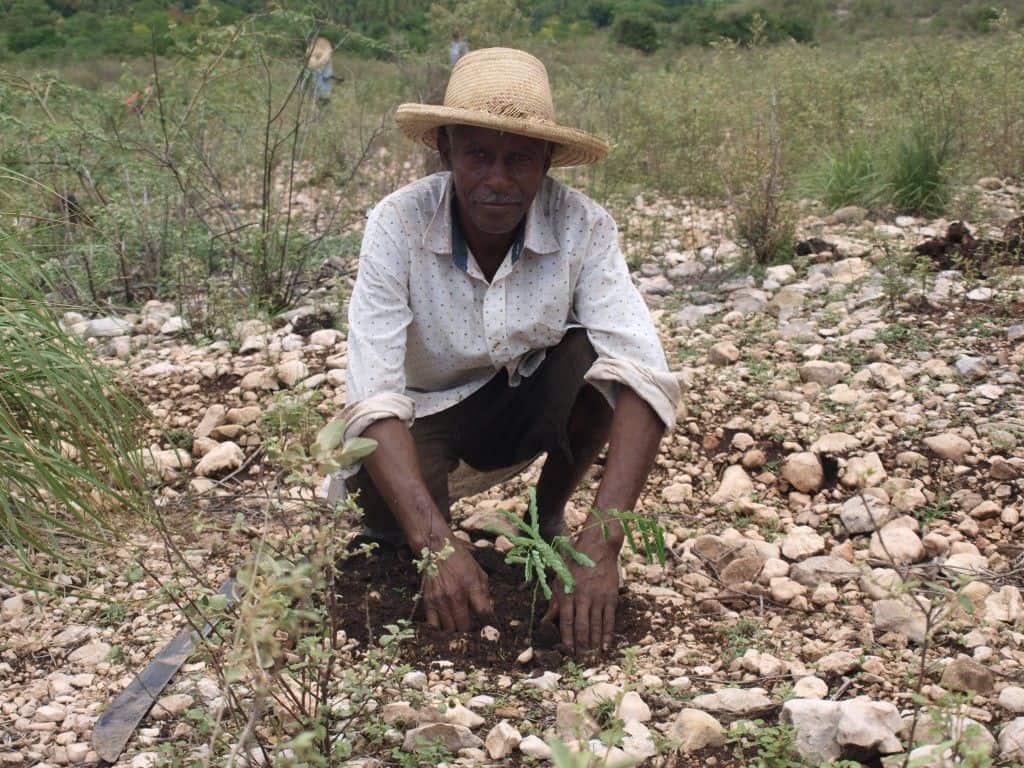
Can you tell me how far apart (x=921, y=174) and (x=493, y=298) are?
12.0 feet

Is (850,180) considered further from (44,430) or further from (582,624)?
(44,430)

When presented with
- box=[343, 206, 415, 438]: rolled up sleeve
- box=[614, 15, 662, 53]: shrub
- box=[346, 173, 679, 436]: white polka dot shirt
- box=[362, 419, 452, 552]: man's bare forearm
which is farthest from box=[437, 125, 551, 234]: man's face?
box=[614, 15, 662, 53]: shrub

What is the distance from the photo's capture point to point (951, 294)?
14.3ft

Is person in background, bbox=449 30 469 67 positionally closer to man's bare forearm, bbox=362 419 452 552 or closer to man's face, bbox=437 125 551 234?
man's face, bbox=437 125 551 234

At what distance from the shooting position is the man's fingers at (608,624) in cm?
242

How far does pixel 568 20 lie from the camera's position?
2231 centimetres

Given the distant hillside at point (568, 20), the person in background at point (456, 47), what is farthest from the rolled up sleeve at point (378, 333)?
the person in background at point (456, 47)

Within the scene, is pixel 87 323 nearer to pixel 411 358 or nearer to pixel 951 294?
pixel 411 358

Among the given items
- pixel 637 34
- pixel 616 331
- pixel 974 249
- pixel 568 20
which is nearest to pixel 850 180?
pixel 974 249

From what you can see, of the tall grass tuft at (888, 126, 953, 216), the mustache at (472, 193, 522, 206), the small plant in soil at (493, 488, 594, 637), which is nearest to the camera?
the small plant in soil at (493, 488, 594, 637)

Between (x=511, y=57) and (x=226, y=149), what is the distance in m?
4.13

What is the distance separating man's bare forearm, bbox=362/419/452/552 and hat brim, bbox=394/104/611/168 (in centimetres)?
64

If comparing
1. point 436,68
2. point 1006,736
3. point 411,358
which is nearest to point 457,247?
point 411,358

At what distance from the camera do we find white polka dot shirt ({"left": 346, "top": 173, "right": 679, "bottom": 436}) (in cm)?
260
